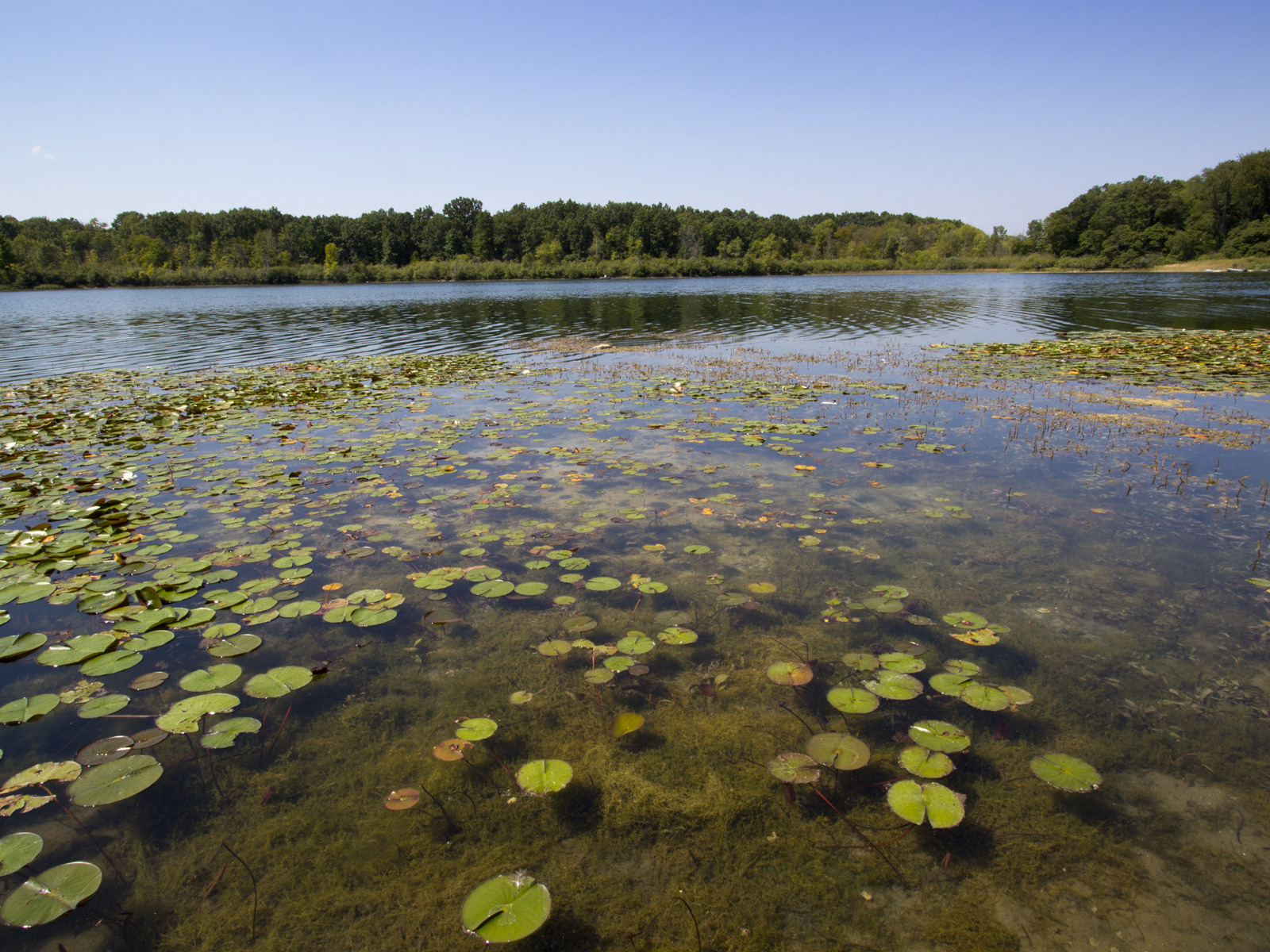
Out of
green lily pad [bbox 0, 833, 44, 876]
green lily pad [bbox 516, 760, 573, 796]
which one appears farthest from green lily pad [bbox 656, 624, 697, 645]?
green lily pad [bbox 0, 833, 44, 876]

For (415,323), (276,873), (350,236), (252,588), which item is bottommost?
(276,873)

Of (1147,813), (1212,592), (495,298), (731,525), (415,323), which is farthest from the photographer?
(495,298)

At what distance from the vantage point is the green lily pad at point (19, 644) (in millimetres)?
3492

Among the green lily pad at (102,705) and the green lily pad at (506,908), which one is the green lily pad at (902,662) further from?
the green lily pad at (102,705)

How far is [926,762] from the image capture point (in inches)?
103

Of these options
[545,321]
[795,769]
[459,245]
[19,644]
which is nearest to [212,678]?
[19,644]

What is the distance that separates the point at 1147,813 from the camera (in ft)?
8.01

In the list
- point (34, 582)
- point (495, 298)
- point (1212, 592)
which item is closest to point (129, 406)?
point (34, 582)

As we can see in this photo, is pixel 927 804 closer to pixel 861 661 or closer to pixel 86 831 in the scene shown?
pixel 861 661

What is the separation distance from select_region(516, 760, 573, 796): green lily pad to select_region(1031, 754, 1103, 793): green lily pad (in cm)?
208

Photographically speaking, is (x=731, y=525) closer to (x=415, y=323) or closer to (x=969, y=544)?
(x=969, y=544)

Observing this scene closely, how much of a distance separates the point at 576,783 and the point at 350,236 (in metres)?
114

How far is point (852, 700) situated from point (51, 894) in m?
3.31

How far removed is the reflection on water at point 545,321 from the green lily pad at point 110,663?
1485cm
